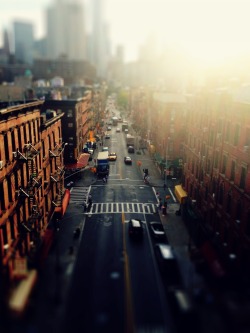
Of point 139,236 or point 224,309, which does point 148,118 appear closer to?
point 139,236

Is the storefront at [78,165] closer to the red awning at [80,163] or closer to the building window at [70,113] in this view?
the red awning at [80,163]

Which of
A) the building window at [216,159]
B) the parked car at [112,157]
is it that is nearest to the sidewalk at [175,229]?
the parked car at [112,157]

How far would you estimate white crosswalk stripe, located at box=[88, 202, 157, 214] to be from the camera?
41906 mm

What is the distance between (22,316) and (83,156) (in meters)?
62.4

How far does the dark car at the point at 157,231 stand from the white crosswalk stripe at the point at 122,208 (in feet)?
21.0

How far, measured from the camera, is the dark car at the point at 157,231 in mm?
32031

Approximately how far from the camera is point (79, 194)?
50.2 m

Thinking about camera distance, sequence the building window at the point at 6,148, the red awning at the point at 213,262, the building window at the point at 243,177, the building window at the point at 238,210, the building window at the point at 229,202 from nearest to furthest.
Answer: the red awning at the point at 213,262, the building window at the point at 6,148, the building window at the point at 238,210, the building window at the point at 243,177, the building window at the point at 229,202

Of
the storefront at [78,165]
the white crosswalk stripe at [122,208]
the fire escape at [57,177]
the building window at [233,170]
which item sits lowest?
the white crosswalk stripe at [122,208]

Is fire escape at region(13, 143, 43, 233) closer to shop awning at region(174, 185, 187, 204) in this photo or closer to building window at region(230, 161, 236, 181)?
building window at region(230, 161, 236, 181)

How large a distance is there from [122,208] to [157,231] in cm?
1044

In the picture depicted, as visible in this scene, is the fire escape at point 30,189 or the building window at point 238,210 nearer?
the fire escape at point 30,189

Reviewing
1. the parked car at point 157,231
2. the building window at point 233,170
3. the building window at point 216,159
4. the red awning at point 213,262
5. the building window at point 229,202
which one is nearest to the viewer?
the red awning at point 213,262

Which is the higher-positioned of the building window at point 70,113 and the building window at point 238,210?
the building window at point 70,113
